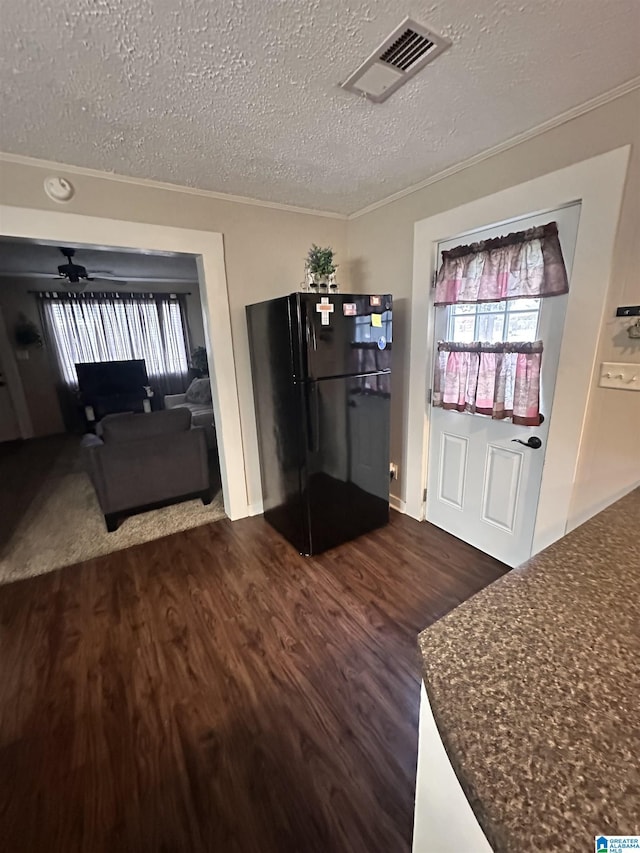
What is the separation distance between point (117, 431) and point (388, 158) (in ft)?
8.31

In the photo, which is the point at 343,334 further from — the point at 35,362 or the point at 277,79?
the point at 35,362

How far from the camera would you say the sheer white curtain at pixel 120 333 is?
5457 mm

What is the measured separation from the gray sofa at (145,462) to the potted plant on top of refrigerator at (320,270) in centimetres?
147

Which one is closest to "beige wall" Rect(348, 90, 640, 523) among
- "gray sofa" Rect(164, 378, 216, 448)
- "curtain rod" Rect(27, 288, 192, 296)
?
"gray sofa" Rect(164, 378, 216, 448)

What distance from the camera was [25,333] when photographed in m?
5.16

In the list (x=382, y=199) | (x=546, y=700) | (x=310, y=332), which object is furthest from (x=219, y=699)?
(x=382, y=199)

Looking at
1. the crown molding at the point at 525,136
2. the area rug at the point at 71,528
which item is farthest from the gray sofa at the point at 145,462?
the crown molding at the point at 525,136

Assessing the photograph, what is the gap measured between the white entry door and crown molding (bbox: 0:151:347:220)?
1.10 meters

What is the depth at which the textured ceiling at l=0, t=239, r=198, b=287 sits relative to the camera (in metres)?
3.77

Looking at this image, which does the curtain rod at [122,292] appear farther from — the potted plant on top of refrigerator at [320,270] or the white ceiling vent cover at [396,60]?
the white ceiling vent cover at [396,60]

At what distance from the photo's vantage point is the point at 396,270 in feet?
8.35

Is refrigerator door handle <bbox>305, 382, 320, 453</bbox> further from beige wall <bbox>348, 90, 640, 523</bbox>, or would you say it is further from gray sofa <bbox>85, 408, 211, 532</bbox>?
beige wall <bbox>348, 90, 640, 523</bbox>

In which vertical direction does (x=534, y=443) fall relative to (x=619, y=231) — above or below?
below

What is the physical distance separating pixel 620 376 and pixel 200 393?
15.6 feet
